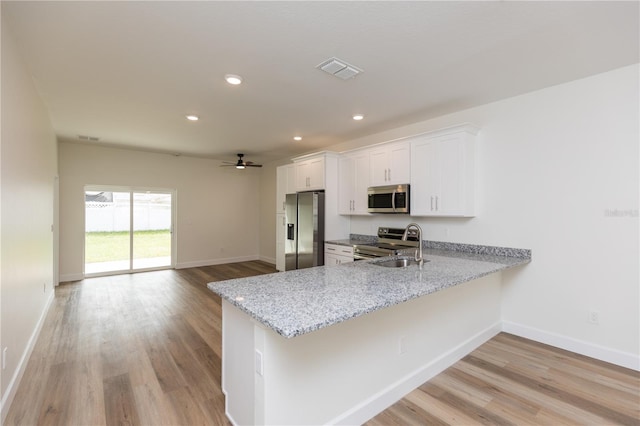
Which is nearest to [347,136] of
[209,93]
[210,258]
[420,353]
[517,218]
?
[209,93]

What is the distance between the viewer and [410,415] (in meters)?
2.01

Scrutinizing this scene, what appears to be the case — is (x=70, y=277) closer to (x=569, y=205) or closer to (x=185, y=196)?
(x=185, y=196)

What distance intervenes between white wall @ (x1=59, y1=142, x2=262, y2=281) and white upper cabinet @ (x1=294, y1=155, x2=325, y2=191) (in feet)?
9.07

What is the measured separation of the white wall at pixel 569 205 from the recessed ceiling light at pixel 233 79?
2758 millimetres

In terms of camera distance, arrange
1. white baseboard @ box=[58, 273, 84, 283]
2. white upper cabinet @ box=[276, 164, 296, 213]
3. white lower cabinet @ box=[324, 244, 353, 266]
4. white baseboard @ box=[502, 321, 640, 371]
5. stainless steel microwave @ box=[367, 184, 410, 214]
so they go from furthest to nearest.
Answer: white upper cabinet @ box=[276, 164, 296, 213]
white baseboard @ box=[58, 273, 84, 283]
white lower cabinet @ box=[324, 244, 353, 266]
stainless steel microwave @ box=[367, 184, 410, 214]
white baseboard @ box=[502, 321, 640, 371]

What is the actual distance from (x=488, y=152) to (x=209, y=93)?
3.23 metres

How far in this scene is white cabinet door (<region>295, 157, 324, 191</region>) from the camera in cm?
510

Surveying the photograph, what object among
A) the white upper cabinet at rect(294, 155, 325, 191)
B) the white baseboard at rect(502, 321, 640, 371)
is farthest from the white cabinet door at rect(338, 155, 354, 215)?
the white baseboard at rect(502, 321, 640, 371)

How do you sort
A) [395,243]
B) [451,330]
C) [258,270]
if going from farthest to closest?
[258,270] < [395,243] < [451,330]

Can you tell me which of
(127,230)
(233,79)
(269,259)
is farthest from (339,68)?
(127,230)

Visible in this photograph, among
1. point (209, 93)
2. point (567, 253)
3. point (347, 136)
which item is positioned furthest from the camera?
point (347, 136)

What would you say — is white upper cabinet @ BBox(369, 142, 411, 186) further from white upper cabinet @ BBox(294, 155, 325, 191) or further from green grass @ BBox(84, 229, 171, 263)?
green grass @ BBox(84, 229, 171, 263)

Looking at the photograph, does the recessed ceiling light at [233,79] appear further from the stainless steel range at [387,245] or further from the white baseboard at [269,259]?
the white baseboard at [269,259]

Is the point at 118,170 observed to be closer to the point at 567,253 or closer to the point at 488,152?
the point at 488,152
